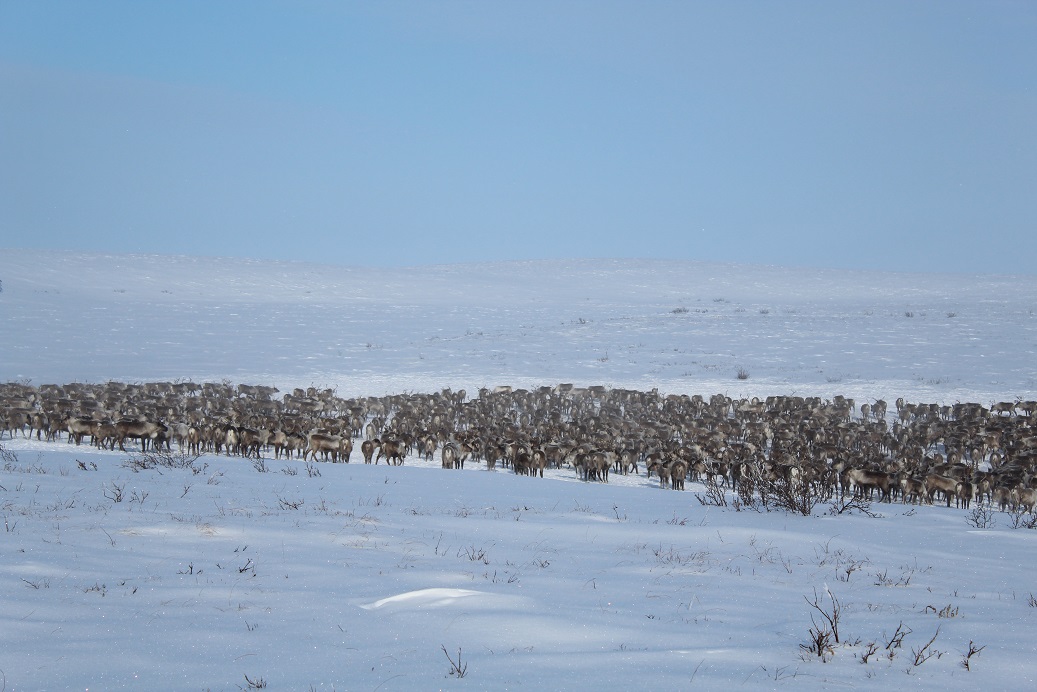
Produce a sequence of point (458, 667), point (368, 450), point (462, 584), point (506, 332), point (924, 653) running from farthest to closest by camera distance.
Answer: point (506, 332), point (368, 450), point (462, 584), point (924, 653), point (458, 667)

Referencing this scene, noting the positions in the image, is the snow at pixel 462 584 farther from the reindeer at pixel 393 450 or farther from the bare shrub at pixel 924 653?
the reindeer at pixel 393 450

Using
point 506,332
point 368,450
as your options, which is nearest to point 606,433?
point 368,450

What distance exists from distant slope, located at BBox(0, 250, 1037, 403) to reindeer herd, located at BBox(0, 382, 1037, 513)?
462cm

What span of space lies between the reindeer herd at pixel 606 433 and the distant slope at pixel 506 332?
4622mm

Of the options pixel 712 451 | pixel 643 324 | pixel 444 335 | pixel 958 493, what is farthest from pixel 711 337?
pixel 958 493

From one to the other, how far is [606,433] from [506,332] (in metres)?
26.9

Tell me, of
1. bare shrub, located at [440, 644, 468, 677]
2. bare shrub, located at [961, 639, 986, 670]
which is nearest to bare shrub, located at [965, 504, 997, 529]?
bare shrub, located at [961, 639, 986, 670]

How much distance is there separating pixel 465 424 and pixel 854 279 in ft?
258

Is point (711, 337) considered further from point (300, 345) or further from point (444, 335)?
point (300, 345)

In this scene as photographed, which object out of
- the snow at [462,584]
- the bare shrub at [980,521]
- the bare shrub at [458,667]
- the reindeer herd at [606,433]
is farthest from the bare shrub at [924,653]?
the reindeer herd at [606,433]

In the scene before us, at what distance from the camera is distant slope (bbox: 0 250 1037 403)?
33062mm

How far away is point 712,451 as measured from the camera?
58.9 ft

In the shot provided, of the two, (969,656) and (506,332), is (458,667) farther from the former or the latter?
(506,332)

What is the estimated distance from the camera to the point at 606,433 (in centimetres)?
2012
